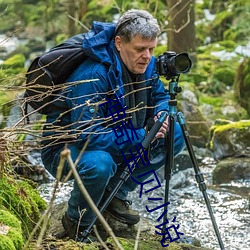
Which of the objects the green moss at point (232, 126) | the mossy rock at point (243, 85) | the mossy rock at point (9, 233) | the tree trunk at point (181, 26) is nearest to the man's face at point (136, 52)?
the mossy rock at point (9, 233)

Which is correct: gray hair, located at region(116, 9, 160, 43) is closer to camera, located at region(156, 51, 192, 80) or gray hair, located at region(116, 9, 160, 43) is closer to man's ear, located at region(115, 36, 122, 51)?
man's ear, located at region(115, 36, 122, 51)

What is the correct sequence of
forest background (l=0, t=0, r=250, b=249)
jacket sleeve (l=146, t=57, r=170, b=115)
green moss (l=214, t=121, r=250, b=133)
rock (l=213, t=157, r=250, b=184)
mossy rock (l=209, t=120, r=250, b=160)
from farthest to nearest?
forest background (l=0, t=0, r=250, b=249) → green moss (l=214, t=121, r=250, b=133) → mossy rock (l=209, t=120, r=250, b=160) → rock (l=213, t=157, r=250, b=184) → jacket sleeve (l=146, t=57, r=170, b=115)

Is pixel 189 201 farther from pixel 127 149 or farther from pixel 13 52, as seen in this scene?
pixel 13 52

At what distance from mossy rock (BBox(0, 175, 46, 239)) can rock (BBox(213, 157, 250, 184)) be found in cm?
318

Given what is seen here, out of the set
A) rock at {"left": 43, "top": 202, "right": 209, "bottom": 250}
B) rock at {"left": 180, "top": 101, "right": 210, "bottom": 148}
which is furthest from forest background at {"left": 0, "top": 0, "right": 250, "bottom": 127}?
rock at {"left": 43, "top": 202, "right": 209, "bottom": 250}

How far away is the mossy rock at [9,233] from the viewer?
7.50ft

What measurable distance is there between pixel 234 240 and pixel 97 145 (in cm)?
168

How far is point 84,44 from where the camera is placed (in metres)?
3.36

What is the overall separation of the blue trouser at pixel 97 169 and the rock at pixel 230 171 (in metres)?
2.50

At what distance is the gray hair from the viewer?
129 inches

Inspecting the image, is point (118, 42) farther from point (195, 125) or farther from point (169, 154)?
point (195, 125)

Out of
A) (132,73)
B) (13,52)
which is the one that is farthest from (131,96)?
(13,52)

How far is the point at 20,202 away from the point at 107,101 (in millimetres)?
679

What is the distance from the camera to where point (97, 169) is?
10.5 ft
